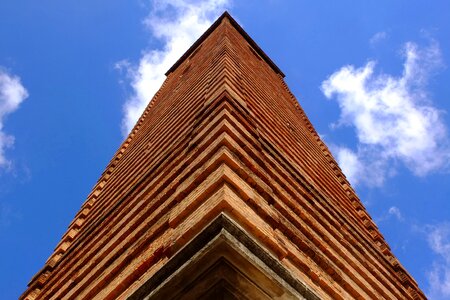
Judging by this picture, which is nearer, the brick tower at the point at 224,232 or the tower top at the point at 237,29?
the brick tower at the point at 224,232

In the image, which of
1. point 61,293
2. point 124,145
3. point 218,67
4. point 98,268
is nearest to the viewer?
point 98,268

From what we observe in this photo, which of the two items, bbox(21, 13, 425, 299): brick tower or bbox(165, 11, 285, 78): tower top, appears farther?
bbox(165, 11, 285, 78): tower top

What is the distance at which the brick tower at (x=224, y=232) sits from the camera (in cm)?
217

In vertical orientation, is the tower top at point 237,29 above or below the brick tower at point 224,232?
above

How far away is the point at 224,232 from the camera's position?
2.17m

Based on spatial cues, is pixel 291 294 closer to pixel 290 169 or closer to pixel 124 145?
pixel 290 169

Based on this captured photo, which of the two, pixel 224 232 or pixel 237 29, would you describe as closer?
pixel 224 232

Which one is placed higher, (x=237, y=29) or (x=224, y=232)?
(x=237, y=29)

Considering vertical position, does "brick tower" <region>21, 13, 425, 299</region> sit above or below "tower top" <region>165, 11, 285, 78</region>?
below

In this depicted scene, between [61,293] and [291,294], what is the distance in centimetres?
219

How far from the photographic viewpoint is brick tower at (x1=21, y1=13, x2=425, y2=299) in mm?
2168

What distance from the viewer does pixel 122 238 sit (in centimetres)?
354

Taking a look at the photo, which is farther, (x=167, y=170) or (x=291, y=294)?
(x=167, y=170)

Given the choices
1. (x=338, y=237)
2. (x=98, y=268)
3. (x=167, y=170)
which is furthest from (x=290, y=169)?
(x=98, y=268)
